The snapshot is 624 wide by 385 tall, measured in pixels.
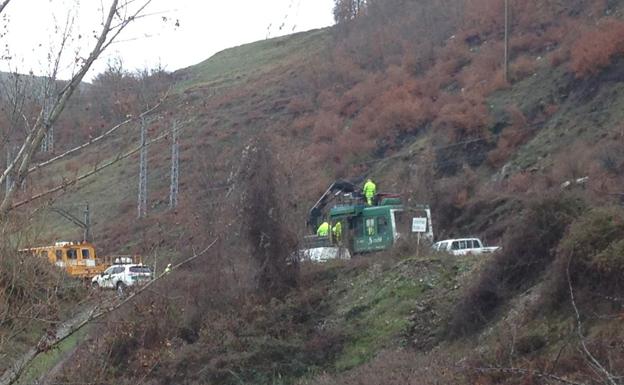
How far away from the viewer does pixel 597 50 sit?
4978 centimetres

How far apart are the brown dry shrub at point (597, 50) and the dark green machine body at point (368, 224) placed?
715 inches

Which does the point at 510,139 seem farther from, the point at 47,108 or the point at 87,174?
the point at 47,108

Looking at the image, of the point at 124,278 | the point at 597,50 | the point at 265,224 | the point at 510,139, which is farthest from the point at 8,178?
the point at 597,50

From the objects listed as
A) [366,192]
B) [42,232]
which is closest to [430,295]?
[366,192]

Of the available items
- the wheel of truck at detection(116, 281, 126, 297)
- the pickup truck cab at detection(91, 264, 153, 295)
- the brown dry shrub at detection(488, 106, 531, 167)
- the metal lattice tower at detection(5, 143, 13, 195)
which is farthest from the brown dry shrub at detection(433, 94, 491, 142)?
the metal lattice tower at detection(5, 143, 13, 195)

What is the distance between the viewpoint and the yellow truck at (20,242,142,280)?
922 centimetres

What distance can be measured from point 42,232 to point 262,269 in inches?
824

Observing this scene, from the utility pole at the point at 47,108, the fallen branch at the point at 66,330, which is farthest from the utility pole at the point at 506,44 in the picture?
the utility pole at the point at 47,108

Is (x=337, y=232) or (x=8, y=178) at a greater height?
(x=8, y=178)

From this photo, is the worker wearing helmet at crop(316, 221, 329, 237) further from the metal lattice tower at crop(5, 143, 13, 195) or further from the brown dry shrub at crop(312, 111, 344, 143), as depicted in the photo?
the metal lattice tower at crop(5, 143, 13, 195)

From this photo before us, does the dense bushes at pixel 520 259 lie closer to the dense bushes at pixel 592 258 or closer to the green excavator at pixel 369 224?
the dense bushes at pixel 592 258

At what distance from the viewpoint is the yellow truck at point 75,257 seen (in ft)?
30.2

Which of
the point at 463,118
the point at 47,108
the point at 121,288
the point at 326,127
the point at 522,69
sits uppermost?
the point at 522,69

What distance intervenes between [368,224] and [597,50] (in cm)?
2036
